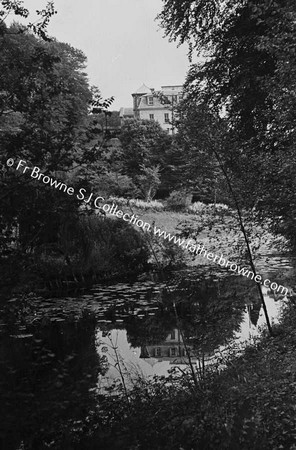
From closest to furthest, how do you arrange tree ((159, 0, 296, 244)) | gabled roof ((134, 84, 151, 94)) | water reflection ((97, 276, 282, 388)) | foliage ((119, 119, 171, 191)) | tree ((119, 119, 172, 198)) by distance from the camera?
1. tree ((159, 0, 296, 244))
2. water reflection ((97, 276, 282, 388))
3. tree ((119, 119, 172, 198))
4. foliage ((119, 119, 171, 191))
5. gabled roof ((134, 84, 151, 94))

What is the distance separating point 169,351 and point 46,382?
183cm

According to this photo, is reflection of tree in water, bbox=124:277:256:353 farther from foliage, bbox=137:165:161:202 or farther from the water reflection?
foliage, bbox=137:165:161:202

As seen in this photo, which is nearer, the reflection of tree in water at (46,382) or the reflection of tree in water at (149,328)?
the reflection of tree in water at (46,382)

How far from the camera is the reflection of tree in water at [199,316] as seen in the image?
6.64 metres

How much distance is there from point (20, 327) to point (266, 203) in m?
4.25

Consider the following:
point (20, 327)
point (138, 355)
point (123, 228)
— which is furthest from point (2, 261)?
point (123, 228)

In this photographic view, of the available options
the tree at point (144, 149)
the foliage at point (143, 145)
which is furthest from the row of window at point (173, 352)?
the foliage at point (143, 145)

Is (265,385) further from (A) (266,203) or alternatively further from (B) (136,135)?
(B) (136,135)

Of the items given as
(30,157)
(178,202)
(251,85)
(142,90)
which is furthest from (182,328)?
(142,90)

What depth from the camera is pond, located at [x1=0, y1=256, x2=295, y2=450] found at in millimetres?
4215

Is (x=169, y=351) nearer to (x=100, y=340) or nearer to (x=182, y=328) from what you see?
(x=182, y=328)

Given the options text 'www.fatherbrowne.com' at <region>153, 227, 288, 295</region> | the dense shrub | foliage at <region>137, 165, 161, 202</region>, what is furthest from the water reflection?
foliage at <region>137, 165, 161, 202</region>

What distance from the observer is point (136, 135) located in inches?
1109

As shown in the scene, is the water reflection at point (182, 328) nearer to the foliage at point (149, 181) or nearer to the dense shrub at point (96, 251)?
the dense shrub at point (96, 251)
